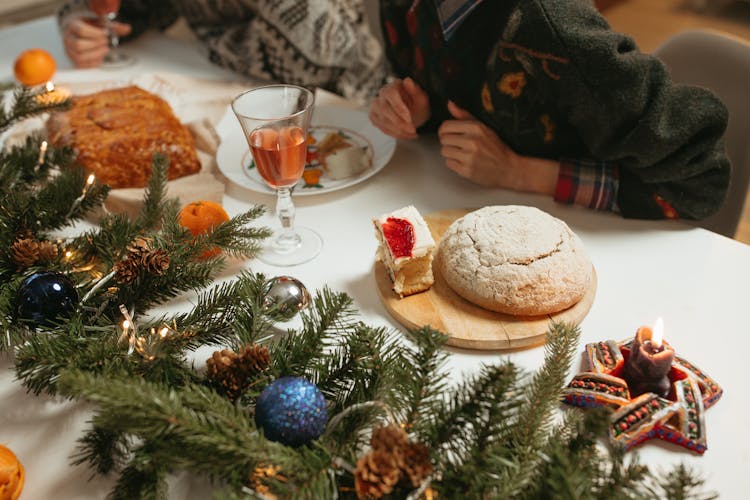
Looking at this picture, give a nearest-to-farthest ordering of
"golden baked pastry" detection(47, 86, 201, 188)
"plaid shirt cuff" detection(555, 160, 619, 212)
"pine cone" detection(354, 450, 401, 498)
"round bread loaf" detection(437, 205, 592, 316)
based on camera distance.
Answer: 1. "pine cone" detection(354, 450, 401, 498)
2. "round bread loaf" detection(437, 205, 592, 316)
3. "plaid shirt cuff" detection(555, 160, 619, 212)
4. "golden baked pastry" detection(47, 86, 201, 188)

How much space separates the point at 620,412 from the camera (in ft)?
2.38

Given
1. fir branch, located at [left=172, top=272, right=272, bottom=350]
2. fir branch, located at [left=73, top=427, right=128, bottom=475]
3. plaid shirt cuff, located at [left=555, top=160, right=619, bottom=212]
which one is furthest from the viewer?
plaid shirt cuff, located at [left=555, top=160, right=619, bottom=212]

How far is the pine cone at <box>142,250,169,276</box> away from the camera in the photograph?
0.85 meters

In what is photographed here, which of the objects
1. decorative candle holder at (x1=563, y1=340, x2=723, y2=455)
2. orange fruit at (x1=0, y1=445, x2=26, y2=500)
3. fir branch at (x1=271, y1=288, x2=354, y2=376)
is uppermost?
fir branch at (x1=271, y1=288, x2=354, y2=376)

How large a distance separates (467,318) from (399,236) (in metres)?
0.17

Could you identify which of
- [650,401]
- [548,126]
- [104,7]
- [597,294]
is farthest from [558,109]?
[104,7]

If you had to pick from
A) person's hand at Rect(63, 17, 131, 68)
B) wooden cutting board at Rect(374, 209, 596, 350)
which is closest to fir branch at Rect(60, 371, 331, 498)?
wooden cutting board at Rect(374, 209, 596, 350)

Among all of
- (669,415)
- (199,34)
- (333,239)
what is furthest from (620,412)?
(199,34)

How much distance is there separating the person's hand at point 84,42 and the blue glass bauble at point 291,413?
1490mm

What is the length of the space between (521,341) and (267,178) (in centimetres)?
51

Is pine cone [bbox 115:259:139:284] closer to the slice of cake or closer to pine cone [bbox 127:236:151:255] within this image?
pine cone [bbox 127:236:151:255]

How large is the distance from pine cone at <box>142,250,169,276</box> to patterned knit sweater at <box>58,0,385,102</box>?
0.97 meters

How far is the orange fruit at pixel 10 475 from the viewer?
26.3 inches

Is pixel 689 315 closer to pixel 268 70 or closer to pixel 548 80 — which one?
pixel 548 80
